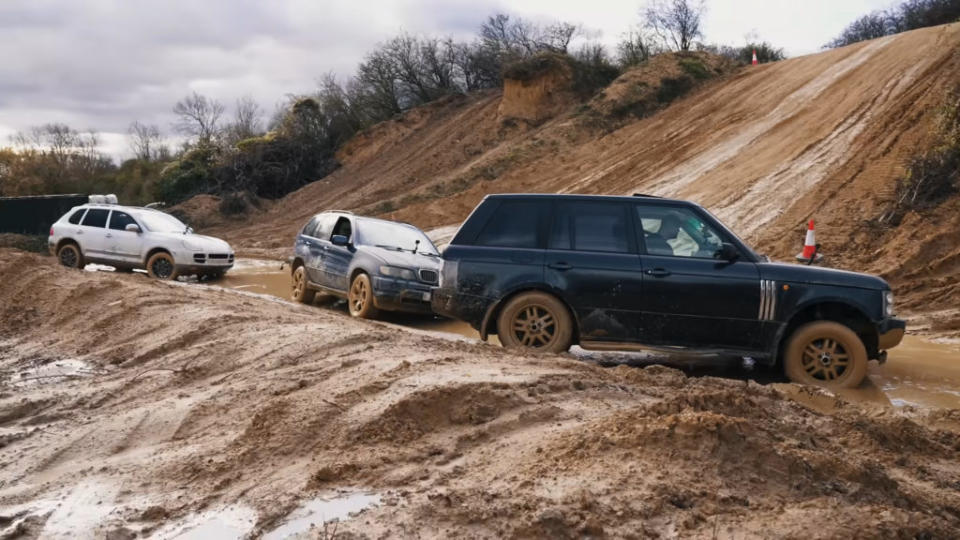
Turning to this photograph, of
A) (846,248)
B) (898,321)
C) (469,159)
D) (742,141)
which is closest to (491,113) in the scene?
(469,159)

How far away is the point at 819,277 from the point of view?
7.82 metres

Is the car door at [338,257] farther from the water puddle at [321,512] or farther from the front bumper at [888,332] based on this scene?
the water puddle at [321,512]

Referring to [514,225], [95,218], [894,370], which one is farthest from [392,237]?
[95,218]

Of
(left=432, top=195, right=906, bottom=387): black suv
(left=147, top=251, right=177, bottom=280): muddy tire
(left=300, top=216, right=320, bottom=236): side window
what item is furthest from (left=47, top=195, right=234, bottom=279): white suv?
(left=432, top=195, right=906, bottom=387): black suv

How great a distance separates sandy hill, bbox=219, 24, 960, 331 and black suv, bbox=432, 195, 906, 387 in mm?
4021

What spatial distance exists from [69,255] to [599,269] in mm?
13646

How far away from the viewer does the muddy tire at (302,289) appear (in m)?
13.8

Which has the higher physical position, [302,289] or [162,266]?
[162,266]

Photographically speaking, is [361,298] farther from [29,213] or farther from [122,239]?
[29,213]

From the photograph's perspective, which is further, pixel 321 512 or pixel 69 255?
pixel 69 255

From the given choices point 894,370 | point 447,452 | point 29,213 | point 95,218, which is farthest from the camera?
point 29,213

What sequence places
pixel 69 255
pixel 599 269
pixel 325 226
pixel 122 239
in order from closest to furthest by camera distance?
pixel 599 269
pixel 325 226
pixel 122 239
pixel 69 255

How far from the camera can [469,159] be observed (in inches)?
1270

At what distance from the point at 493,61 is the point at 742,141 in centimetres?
1983
